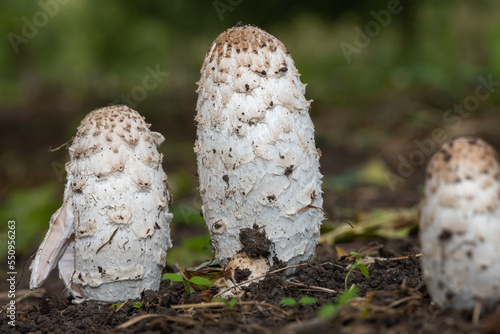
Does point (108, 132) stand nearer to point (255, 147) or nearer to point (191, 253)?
point (255, 147)

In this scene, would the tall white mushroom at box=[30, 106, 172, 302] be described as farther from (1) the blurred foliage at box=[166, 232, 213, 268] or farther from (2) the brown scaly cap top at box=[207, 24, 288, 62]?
(1) the blurred foliage at box=[166, 232, 213, 268]

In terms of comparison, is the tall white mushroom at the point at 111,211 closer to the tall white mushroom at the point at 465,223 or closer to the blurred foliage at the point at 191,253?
the blurred foliage at the point at 191,253

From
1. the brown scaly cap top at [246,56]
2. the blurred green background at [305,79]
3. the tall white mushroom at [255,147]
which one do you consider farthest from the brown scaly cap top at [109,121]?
the blurred green background at [305,79]

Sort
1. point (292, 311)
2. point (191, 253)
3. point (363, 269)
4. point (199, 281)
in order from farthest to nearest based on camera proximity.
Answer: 1. point (191, 253)
2. point (363, 269)
3. point (199, 281)
4. point (292, 311)

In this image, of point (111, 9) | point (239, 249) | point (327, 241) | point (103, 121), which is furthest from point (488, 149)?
point (111, 9)

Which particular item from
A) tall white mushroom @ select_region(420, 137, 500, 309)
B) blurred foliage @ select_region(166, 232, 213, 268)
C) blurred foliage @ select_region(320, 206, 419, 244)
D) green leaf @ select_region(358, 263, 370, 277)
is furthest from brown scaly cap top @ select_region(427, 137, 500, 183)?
blurred foliage @ select_region(166, 232, 213, 268)

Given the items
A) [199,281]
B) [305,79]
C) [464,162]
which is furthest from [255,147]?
[305,79]

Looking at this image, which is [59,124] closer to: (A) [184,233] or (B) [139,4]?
(B) [139,4]
